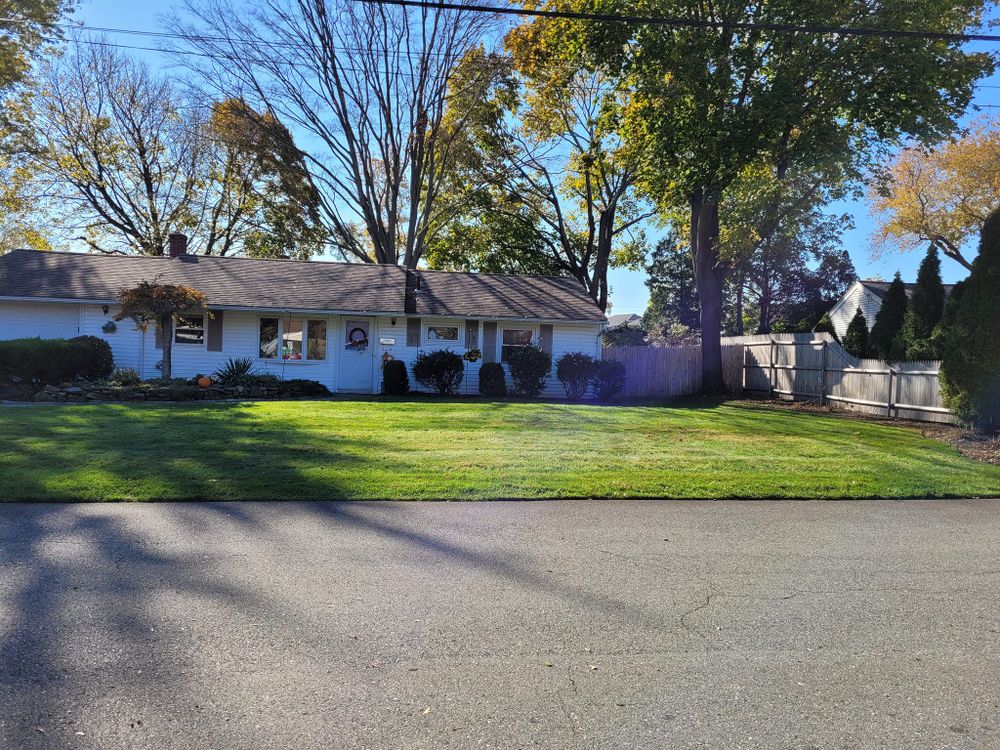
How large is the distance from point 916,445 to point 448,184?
82.6 feet

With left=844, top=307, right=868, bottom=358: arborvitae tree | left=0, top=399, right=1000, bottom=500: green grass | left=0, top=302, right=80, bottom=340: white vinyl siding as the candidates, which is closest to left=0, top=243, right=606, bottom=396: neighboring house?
left=0, top=302, right=80, bottom=340: white vinyl siding

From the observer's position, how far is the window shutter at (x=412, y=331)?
21016 mm

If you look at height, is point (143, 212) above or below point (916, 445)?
above

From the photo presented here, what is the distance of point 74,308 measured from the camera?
1966cm

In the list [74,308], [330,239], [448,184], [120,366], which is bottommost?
[120,366]

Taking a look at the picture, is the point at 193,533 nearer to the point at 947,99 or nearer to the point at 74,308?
the point at 74,308

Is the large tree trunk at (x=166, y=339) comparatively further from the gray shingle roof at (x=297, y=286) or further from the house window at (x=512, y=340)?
the house window at (x=512, y=340)

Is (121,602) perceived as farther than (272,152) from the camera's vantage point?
No

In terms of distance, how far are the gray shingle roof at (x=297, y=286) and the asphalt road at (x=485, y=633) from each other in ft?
49.5

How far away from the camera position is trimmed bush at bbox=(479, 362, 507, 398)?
66.1 feet

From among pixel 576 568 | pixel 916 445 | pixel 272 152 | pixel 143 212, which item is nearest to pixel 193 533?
pixel 576 568

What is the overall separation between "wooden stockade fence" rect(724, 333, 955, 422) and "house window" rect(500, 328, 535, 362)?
832cm

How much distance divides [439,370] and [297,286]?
19.1ft

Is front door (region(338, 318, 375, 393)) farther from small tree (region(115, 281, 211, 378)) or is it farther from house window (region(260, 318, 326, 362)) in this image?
small tree (region(115, 281, 211, 378))
